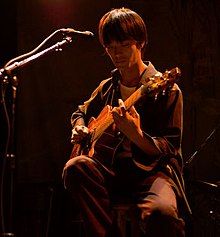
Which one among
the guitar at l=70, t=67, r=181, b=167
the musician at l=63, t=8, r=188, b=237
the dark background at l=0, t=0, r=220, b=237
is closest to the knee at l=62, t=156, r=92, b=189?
the musician at l=63, t=8, r=188, b=237

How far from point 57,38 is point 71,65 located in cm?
28

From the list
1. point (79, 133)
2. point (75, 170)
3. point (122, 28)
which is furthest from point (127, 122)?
point (122, 28)

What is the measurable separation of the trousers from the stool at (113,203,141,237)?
0.03 m

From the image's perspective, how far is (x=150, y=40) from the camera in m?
5.12

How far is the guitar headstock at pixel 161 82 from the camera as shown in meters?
3.16

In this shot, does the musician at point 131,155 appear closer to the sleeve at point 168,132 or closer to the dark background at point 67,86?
the sleeve at point 168,132

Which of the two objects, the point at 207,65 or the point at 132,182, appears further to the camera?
the point at 207,65

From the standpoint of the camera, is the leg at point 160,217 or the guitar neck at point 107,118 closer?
the leg at point 160,217

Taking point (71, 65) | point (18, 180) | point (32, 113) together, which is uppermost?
point (71, 65)

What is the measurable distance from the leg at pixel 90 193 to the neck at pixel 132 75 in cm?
66

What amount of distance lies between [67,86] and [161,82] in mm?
1987

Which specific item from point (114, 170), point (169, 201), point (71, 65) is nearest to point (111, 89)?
point (114, 170)

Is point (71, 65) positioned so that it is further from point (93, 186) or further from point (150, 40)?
point (93, 186)

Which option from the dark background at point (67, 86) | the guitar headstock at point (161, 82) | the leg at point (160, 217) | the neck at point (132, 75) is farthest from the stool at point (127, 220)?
the dark background at point (67, 86)
